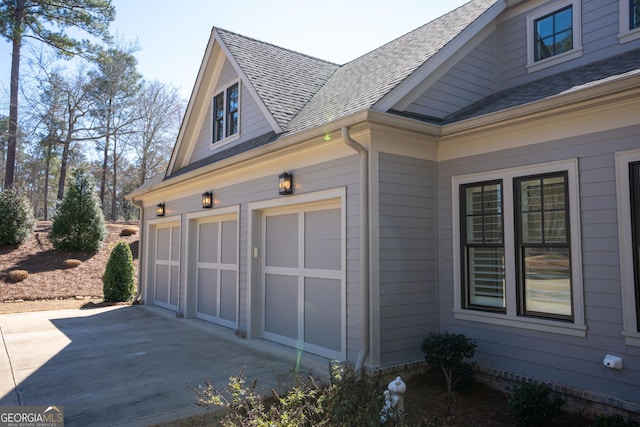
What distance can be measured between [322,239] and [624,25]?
474cm

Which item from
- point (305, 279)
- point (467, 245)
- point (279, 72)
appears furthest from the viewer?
point (279, 72)

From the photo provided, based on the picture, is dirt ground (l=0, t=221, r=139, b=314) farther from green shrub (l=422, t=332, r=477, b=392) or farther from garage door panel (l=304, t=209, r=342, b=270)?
green shrub (l=422, t=332, r=477, b=392)

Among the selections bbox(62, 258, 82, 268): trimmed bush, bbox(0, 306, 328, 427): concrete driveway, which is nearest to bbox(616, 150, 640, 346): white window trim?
bbox(0, 306, 328, 427): concrete driveway

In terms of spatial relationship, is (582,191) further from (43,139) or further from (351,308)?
(43,139)

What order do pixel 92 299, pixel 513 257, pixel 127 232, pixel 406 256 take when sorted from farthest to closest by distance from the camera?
pixel 127 232 < pixel 92 299 < pixel 406 256 < pixel 513 257

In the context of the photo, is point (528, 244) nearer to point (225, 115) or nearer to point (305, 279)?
point (305, 279)

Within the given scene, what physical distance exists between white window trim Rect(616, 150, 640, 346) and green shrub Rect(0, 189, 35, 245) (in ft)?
63.4

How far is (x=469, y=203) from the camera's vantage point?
5.72 meters

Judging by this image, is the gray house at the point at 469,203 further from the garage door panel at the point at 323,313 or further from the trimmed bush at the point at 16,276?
the trimmed bush at the point at 16,276

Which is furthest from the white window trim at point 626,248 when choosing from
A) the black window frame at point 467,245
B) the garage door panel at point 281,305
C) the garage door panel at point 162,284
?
the garage door panel at point 162,284

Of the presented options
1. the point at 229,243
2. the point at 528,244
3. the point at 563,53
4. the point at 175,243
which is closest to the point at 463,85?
the point at 563,53

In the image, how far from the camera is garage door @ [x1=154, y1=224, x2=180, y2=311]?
1105 cm

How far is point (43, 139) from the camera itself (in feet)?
84.1

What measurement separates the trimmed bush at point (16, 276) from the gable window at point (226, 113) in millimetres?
9271
